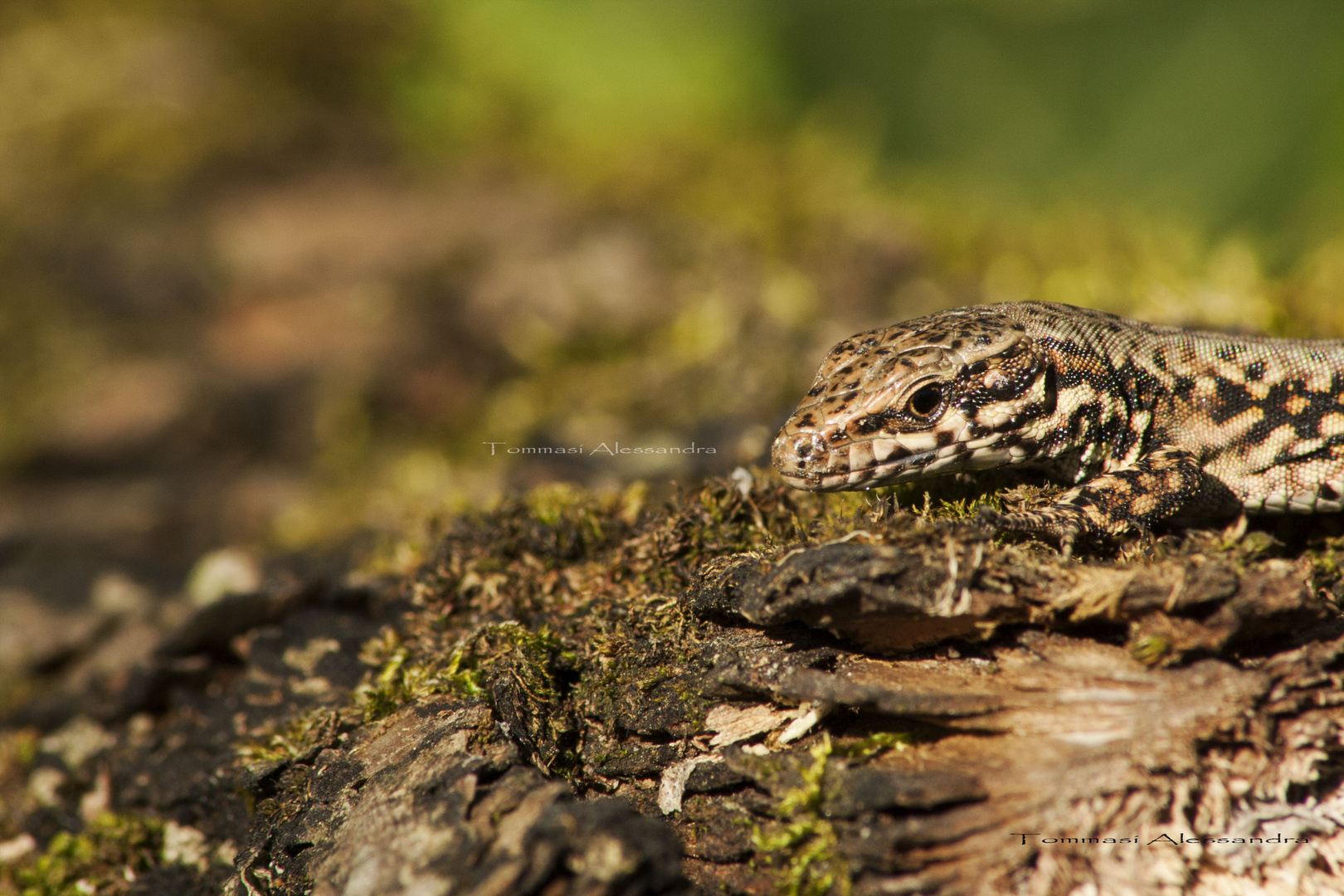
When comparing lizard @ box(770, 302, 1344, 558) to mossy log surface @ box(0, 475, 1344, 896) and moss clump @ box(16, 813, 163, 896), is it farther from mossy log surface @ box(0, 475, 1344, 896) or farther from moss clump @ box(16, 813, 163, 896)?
moss clump @ box(16, 813, 163, 896)

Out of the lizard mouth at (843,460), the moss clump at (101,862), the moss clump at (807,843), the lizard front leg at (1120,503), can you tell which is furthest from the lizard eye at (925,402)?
the moss clump at (101,862)

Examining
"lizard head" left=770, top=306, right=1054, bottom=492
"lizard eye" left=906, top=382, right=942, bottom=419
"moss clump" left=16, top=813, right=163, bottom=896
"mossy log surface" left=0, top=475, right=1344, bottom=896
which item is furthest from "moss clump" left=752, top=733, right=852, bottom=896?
"moss clump" left=16, top=813, right=163, bottom=896

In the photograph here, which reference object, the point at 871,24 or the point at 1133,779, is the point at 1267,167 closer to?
the point at 871,24

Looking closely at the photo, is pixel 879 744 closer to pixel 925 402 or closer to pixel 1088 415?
pixel 925 402

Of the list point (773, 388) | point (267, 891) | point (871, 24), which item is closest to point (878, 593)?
point (267, 891)

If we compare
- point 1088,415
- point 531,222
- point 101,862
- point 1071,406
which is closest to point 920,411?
point 1071,406
